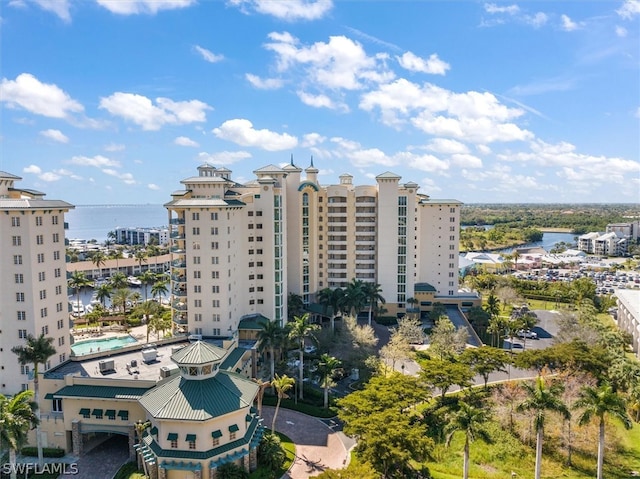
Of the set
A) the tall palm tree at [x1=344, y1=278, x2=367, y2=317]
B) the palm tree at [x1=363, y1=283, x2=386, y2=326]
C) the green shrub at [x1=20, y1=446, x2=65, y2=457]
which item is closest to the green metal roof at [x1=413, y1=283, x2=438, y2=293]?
the palm tree at [x1=363, y1=283, x2=386, y2=326]

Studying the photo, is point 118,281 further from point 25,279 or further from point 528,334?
point 528,334

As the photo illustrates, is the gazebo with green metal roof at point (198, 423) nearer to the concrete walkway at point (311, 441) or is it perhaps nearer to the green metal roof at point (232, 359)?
the concrete walkway at point (311, 441)

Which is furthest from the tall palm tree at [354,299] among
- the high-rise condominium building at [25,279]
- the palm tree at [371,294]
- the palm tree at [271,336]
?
the high-rise condominium building at [25,279]

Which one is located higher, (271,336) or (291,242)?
(291,242)

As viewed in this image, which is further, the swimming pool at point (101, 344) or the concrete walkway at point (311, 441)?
the swimming pool at point (101, 344)

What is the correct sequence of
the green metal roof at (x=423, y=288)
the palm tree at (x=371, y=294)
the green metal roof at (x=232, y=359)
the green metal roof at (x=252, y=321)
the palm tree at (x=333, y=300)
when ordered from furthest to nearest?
the green metal roof at (x=423, y=288)
the palm tree at (x=371, y=294)
the palm tree at (x=333, y=300)
the green metal roof at (x=252, y=321)
the green metal roof at (x=232, y=359)

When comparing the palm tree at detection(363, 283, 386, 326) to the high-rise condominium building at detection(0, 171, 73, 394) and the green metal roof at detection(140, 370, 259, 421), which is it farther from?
the high-rise condominium building at detection(0, 171, 73, 394)

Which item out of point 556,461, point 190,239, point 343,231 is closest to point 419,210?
point 343,231

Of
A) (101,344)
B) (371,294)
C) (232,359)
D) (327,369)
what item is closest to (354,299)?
(371,294)
